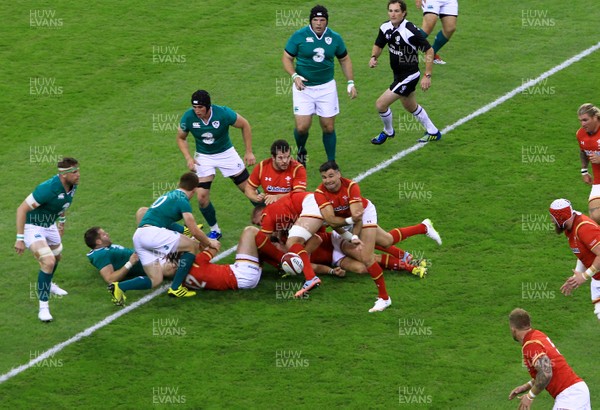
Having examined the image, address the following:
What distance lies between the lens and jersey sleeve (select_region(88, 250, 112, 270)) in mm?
16344

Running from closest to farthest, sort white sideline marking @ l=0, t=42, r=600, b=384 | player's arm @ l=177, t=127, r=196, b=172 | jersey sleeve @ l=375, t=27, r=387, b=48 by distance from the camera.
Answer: white sideline marking @ l=0, t=42, r=600, b=384, player's arm @ l=177, t=127, r=196, b=172, jersey sleeve @ l=375, t=27, r=387, b=48

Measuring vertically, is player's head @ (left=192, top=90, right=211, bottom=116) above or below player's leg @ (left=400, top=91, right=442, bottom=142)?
above

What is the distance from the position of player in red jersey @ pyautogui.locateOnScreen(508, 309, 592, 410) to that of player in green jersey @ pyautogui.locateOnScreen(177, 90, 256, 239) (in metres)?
6.17

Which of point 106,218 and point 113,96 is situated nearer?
point 106,218

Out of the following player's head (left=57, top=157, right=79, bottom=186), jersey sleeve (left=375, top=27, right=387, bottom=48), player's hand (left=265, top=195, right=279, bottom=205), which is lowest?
player's hand (left=265, top=195, right=279, bottom=205)

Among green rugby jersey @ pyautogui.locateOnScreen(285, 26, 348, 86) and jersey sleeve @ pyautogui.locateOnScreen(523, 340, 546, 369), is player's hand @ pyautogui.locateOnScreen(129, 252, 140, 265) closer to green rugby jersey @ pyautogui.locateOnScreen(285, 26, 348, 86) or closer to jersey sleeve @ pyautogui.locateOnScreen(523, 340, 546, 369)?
green rugby jersey @ pyautogui.locateOnScreen(285, 26, 348, 86)

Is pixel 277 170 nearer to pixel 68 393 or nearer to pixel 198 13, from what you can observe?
pixel 68 393

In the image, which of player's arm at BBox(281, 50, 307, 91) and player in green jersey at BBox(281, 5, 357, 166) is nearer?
player's arm at BBox(281, 50, 307, 91)

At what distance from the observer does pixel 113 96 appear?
21.8 meters

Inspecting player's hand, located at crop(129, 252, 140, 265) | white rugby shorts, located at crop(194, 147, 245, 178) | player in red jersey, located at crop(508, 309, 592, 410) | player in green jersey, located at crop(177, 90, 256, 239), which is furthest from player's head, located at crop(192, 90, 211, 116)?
player in red jersey, located at crop(508, 309, 592, 410)

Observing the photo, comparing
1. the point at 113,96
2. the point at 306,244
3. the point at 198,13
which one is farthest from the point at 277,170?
the point at 198,13

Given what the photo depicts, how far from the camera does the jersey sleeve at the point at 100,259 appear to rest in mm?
16344

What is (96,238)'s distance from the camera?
54.2 ft

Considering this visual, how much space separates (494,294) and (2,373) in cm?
650
